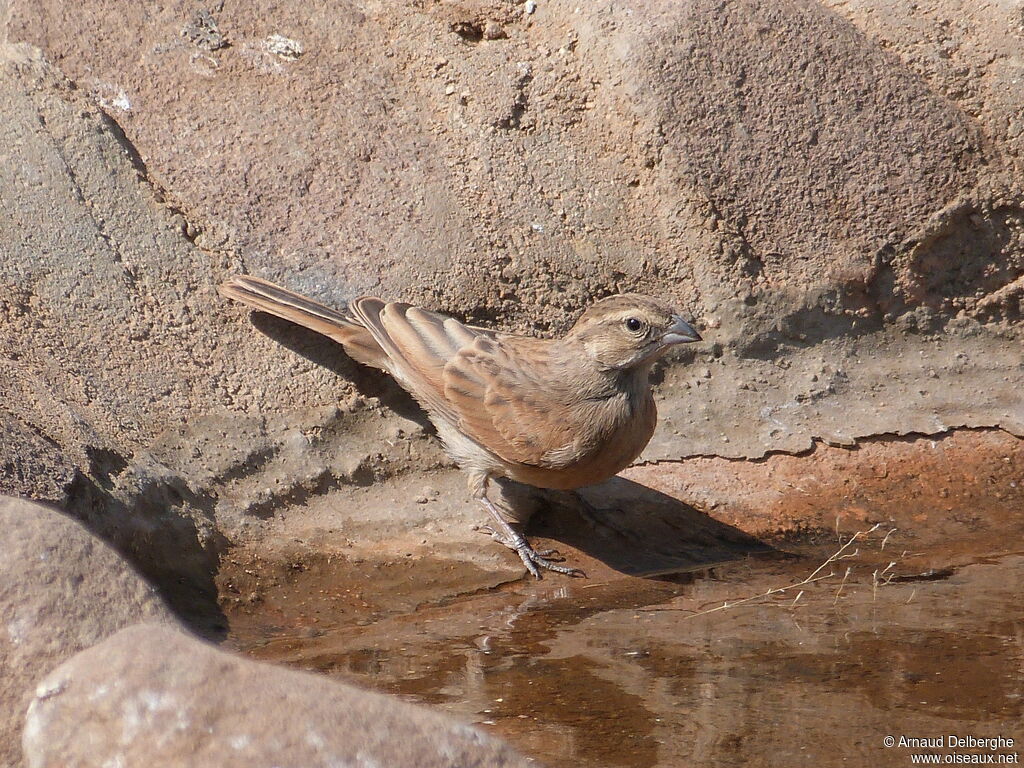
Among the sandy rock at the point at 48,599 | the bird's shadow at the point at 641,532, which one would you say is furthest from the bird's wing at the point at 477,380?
the sandy rock at the point at 48,599

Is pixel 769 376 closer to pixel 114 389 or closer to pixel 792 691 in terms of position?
pixel 792 691

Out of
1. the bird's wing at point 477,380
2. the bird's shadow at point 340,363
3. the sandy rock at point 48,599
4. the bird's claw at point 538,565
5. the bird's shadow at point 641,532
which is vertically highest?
the sandy rock at point 48,599

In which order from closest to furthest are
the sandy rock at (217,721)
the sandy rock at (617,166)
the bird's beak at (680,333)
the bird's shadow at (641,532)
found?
1. the sandy rock at (217,721)
2. the bird's beak at (680,333)
3. the bird's shadow at (641,532)
4. the sandy rock at (617,166)

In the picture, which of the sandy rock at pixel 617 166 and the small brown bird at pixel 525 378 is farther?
the sandy rock at pixel 617 166

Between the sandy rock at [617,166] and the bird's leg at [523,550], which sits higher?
the sandy rock at [617,166]

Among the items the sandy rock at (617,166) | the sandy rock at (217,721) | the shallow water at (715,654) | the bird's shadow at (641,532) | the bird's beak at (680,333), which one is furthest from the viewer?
the sandy rock at (617,166)

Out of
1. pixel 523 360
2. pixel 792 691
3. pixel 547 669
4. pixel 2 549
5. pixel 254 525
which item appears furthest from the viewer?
pixel 523 360

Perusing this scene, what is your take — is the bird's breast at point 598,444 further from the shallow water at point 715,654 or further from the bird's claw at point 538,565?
the shallow water at point 715,654

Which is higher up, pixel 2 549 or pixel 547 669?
pixel 2 549

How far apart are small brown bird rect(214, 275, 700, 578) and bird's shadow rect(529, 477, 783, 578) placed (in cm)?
27

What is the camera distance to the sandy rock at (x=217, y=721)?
2.74 meters

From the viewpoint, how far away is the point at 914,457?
6.14m

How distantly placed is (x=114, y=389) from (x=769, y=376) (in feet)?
10.7

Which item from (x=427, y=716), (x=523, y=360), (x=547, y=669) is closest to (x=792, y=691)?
(x=547, y=669)
